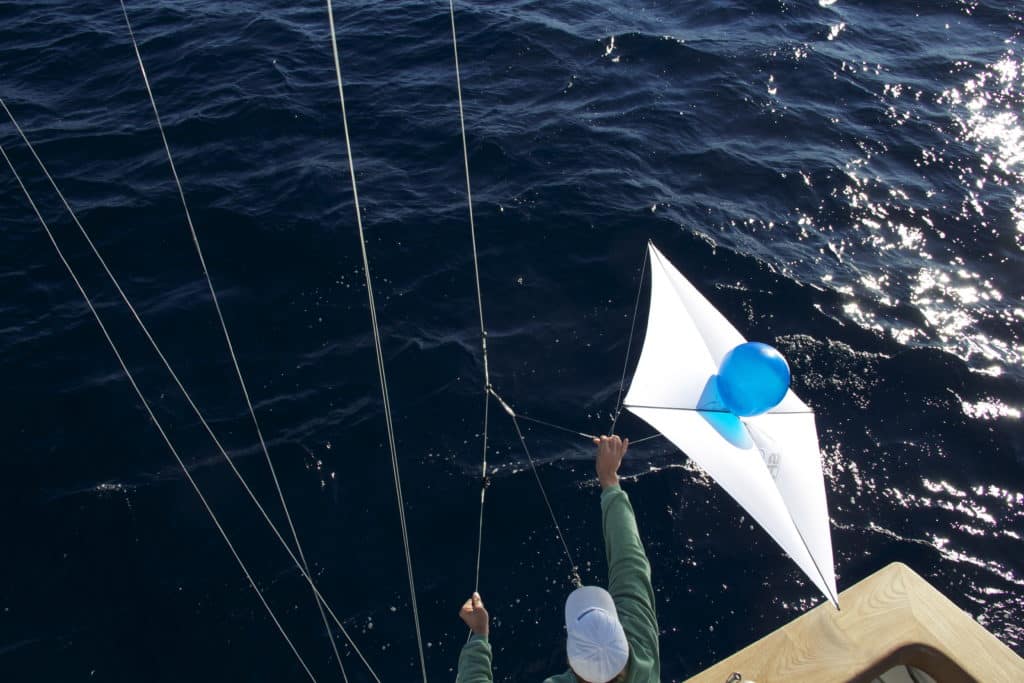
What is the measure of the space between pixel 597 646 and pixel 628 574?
738 mm

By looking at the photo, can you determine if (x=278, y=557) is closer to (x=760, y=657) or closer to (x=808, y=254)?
(x=760, y=657)

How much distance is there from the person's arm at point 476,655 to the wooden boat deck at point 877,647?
5.89 feet

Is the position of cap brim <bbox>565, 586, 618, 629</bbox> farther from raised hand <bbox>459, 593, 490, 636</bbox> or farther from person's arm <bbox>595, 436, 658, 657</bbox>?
raised hand <bbox>459, 593, 490, 636</bbox>

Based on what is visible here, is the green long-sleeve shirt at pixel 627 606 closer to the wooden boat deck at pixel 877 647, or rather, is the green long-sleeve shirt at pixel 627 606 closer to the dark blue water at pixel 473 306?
the wooden boat deck at pixel 877 647

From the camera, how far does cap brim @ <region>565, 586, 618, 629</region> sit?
390 cm

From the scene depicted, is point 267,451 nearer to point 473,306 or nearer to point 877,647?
point 473,306

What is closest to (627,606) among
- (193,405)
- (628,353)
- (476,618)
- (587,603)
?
(587,603)

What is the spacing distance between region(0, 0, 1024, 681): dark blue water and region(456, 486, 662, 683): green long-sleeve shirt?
7.74 feet

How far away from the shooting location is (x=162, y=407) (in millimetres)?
8188

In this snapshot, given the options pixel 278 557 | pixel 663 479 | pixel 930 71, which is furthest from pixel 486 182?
pixel 930 71

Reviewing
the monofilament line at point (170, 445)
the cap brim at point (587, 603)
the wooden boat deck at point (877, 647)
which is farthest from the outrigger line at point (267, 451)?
the wooden boat deck at point (877, 647)

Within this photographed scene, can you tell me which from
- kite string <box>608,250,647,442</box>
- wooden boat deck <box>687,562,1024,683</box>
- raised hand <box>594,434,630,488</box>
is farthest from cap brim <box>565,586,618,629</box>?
kite string <box>608,250,647,442</box>

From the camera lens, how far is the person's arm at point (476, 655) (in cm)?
409

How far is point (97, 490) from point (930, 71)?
16529 mm
